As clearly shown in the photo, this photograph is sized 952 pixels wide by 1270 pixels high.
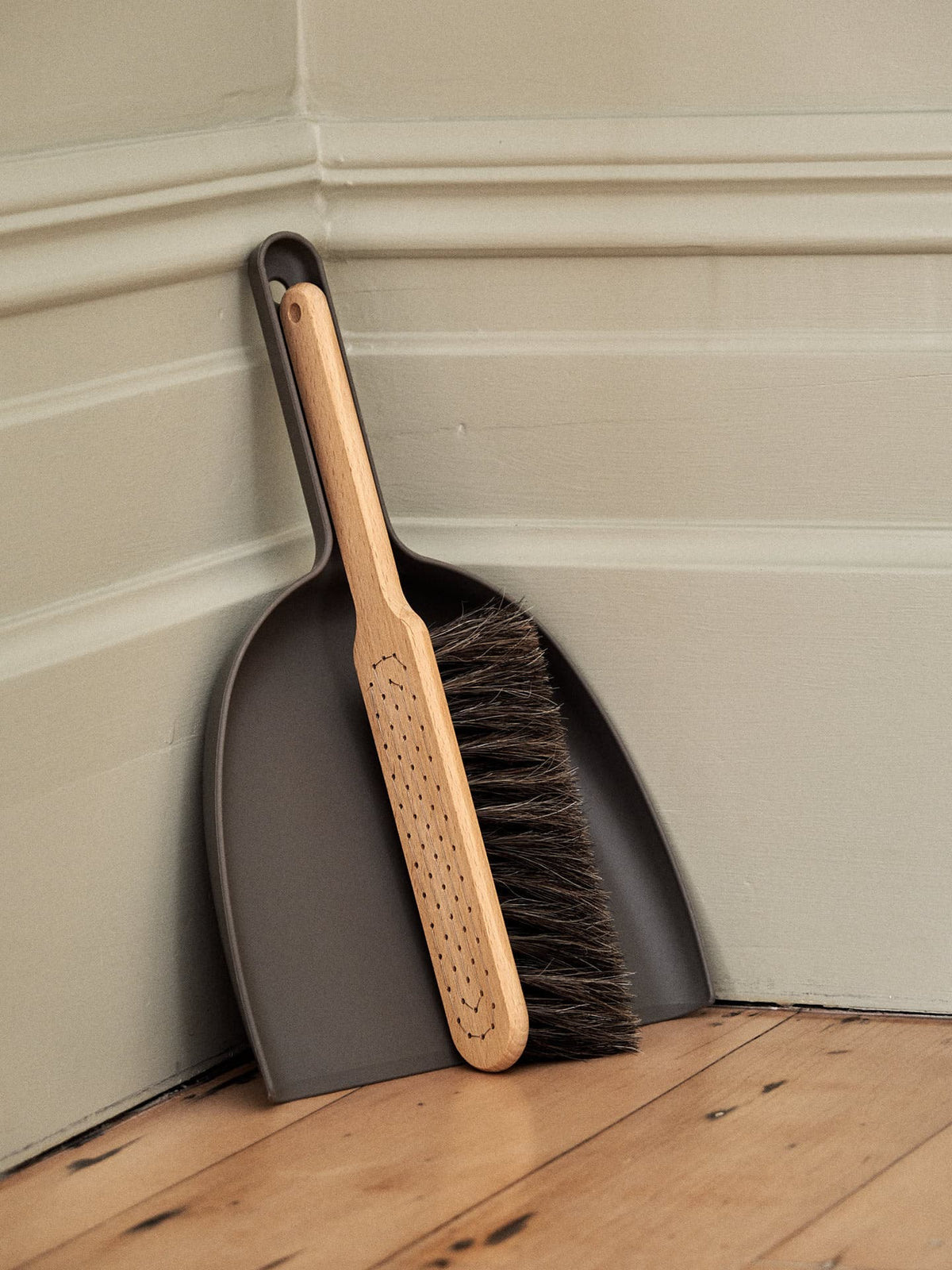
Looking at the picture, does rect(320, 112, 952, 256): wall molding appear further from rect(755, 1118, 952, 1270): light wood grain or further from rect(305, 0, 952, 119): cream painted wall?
rect(755, 1118, 952, 1270): light wood grain

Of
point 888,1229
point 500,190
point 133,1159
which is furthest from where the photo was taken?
point 500,190

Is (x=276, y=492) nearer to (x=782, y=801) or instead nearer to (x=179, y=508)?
(x=179, y=508)

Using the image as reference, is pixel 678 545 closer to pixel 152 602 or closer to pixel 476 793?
pixel 476 793

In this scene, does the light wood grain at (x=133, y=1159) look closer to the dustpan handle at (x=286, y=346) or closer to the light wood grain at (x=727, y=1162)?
the light wood grain at (x=727, y=1162)

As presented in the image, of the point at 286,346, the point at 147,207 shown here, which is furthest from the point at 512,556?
the point at 147,207

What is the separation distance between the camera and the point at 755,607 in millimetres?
834

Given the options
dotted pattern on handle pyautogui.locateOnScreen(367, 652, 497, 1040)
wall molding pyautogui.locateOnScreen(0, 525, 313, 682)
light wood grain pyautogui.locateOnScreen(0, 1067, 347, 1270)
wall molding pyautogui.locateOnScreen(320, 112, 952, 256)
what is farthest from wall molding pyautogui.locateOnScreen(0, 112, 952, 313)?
light wood grain pyautogui.locateOnScreen(0, 1067, 347, 1270)

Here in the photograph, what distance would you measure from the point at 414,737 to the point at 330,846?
3.3 inches

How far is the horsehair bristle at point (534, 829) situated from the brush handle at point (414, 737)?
3cm

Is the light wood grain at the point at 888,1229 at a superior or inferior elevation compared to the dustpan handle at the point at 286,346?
→ inferior

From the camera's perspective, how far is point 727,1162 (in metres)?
0.67

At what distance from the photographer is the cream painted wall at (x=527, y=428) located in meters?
0.73

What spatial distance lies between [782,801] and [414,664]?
0.25m

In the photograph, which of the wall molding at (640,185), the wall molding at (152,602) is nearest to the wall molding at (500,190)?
the wall molding at (640,185)
